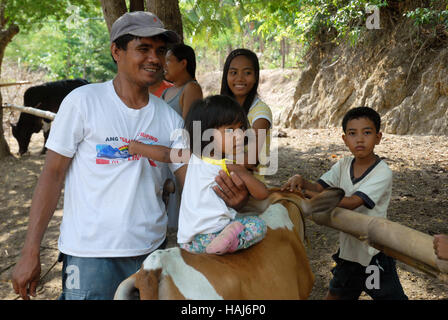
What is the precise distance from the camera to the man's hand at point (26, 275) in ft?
5.99

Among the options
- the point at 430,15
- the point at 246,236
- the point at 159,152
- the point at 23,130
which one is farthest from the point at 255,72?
the point at 23,130

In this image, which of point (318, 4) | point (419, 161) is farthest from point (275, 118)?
point (419, 161)

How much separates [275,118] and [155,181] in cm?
1136

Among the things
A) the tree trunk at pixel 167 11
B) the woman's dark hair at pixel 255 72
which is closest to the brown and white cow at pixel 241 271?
the woman's dark hair at pixel 255 72

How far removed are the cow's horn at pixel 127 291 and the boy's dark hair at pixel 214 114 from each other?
2.59 feet

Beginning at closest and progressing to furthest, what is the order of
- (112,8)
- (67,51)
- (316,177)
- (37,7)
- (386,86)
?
1. (112,8)
2. (316,177)
3. (37,7)
4. (386,86)
5. (67,51)

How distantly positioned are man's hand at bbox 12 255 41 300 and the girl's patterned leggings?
717 mm

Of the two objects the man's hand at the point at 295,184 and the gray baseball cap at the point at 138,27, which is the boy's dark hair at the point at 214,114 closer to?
the gray baseball cap at the point at 138,27

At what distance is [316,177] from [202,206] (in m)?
4.83

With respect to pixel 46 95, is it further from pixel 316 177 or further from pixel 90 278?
pixel 90 278

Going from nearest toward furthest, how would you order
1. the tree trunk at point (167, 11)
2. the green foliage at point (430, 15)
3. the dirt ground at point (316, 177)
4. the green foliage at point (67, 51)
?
the dirt ground at point (316, 177) → the tree trunk at point (167, 11) → the green foliage at point (430, 15) → the green foliage at point (67, 51)

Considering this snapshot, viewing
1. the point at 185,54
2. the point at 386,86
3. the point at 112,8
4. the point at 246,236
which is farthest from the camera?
the point at 386,86

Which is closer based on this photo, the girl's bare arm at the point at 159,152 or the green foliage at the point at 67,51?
the girl's bare arm at the point at 159,152

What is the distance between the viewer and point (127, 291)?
1428 millimetres
